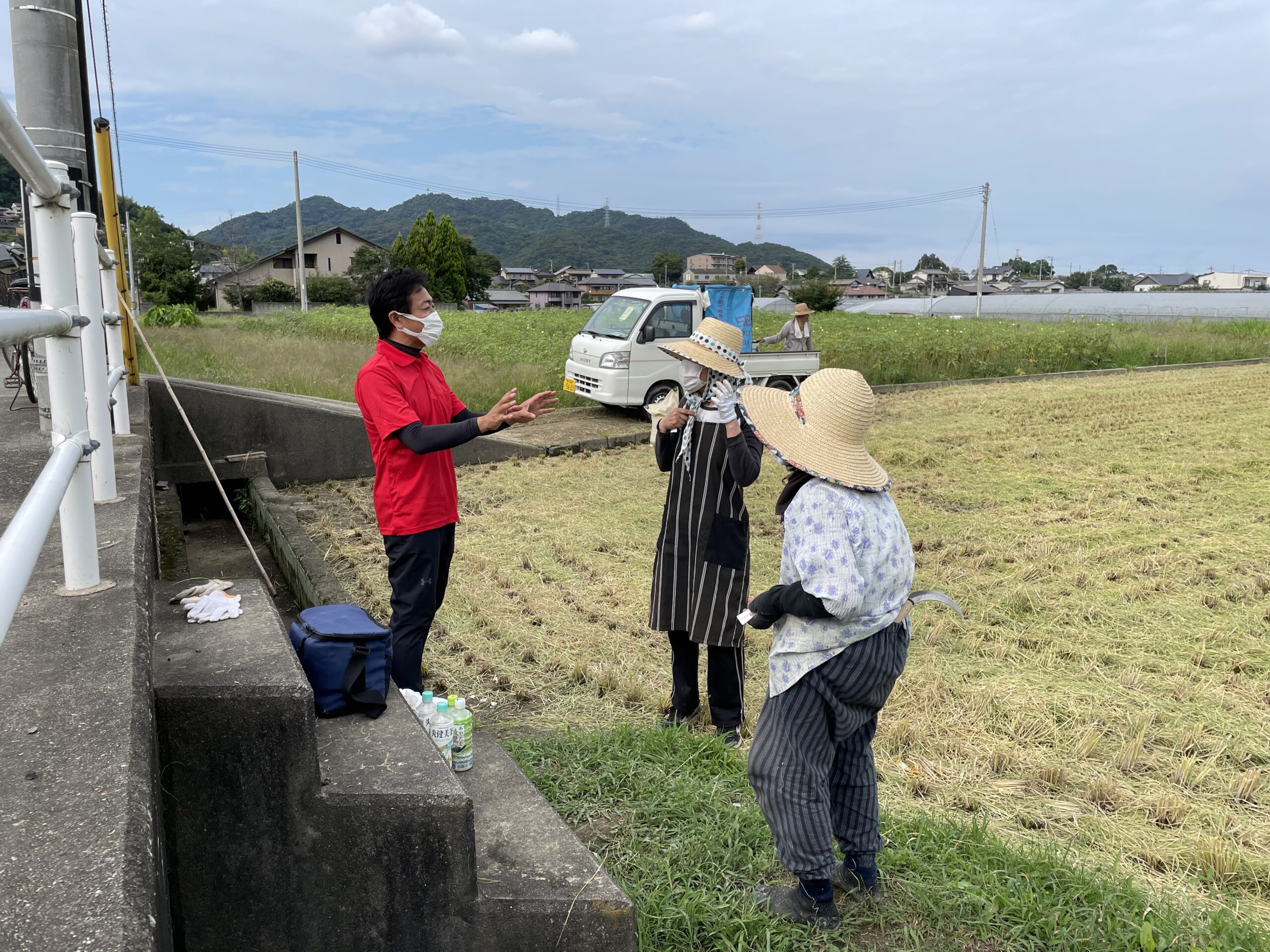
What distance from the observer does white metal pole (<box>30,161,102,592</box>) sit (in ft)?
7.25

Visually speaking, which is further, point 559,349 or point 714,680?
point 559,349

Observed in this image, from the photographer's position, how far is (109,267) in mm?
5680

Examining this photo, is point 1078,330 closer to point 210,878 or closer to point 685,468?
point 685,468

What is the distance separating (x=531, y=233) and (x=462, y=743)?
16328cm

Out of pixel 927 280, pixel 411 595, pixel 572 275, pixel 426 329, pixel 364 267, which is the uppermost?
pixel 572 275

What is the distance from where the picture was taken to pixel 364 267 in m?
63.6

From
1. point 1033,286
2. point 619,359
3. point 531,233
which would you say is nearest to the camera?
point 619,359

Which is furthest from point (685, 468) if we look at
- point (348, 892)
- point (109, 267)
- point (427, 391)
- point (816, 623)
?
point (109, 267)

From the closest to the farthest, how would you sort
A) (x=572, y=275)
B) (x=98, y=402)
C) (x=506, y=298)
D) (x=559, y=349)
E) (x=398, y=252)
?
(x=98, y=402)
(x=559, y=349)
(x=398, y=252)
(x=506, y=298)
(x=572, y=275)

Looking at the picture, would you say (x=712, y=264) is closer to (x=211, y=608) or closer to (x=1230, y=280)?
(x=1230, y=280)

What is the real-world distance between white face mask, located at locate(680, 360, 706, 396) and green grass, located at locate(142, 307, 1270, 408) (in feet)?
28.1

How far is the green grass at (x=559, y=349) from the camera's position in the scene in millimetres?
13797

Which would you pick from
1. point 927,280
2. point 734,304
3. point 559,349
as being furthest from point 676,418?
point 927,280

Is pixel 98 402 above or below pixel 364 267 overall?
below
